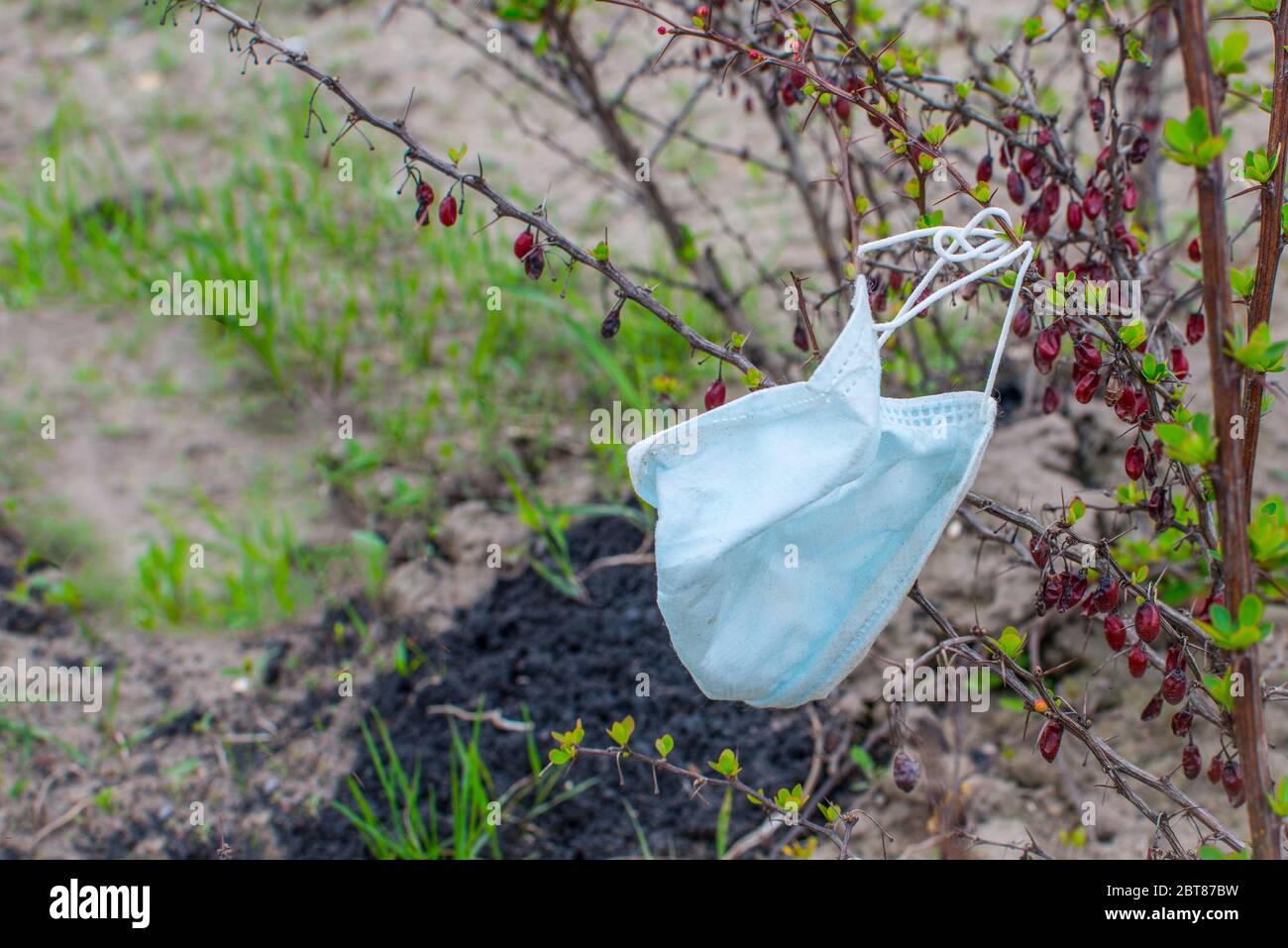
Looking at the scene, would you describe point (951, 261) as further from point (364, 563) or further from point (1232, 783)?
point (364, 563)

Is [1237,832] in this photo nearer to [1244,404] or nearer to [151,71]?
[1244,404]

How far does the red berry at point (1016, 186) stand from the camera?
185 centimetres

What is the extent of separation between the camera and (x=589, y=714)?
249 centimetres

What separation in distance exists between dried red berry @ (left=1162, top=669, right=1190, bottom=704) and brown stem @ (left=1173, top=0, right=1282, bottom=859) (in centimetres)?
22

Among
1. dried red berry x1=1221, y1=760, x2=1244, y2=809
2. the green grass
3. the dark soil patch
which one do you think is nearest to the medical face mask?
dried red berry x1=1221, y1=760, x2=1244, y2=809

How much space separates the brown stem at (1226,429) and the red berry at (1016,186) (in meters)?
0.62

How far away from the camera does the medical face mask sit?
1431 millimetres

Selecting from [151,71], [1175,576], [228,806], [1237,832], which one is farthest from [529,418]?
[151,71]

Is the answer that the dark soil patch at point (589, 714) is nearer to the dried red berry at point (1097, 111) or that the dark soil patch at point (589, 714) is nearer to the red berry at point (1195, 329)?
the red berry at point (1195, 329)

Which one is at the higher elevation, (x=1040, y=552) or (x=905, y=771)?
(x=1040, y=552)

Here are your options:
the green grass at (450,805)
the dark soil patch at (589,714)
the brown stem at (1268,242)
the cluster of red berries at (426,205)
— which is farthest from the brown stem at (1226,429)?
the green grass at (450,805)

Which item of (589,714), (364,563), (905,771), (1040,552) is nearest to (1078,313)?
(1040,552)

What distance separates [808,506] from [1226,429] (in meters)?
0.49

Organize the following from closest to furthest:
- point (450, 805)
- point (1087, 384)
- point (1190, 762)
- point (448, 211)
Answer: point (1087, 384)
point (1190, 762)
point (448, 211)
point (450, 805)
